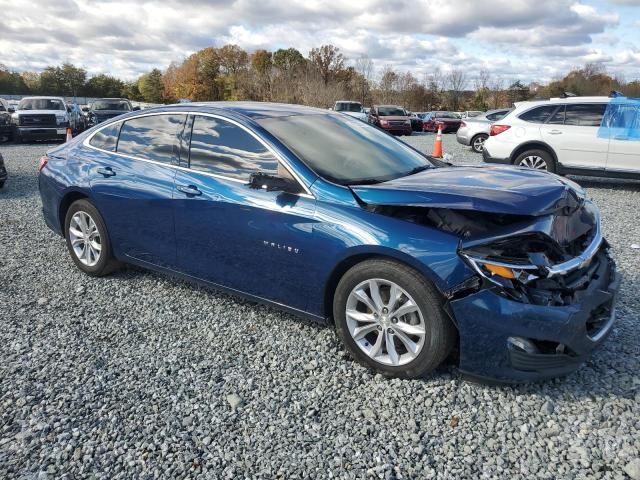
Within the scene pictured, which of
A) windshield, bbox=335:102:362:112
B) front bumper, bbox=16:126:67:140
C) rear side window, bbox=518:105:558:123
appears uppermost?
windshield, bbox=335:102:362:112

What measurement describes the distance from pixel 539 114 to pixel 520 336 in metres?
8.38

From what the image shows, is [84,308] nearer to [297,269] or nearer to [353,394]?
[297,269]

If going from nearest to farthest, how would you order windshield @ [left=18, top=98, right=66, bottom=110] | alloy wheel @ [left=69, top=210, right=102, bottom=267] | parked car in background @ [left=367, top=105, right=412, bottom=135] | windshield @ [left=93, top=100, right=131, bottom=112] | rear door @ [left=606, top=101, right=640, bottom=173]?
1. alloy wheel @ [left=69, top=210, right=102, bottom=267]
2. rear door @ [left=606, top=101, right=640, bottom=173]
3. windshield @ [left=18, top=98, right=66, bottom=110]
4. windshield @ [left=93, top=100, right=131, bottom=112]
5. parked car in background @ [left=367, top=105, right=412, bottom=135]

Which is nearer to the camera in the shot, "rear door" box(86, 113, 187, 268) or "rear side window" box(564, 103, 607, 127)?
"rear door" box(86, 113, 187, 268)

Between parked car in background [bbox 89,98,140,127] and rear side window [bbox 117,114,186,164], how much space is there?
58.3 feet

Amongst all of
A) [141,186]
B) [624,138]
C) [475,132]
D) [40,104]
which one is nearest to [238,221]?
[141,186]

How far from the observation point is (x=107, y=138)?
4703 mm

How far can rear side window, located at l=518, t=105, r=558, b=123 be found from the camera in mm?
9758

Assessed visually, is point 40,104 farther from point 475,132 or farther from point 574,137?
point 574,137

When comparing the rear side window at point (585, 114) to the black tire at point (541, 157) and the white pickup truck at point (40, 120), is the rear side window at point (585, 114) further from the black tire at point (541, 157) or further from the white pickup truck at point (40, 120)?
A: the white pickup truck at point (40, 120)

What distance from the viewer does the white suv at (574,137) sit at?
898cm

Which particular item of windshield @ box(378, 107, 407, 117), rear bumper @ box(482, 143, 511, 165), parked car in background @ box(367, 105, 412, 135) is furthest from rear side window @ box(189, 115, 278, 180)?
windshield @ box(378, 107, 407, 117)

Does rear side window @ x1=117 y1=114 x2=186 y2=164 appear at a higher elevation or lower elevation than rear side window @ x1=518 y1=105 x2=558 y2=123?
lower

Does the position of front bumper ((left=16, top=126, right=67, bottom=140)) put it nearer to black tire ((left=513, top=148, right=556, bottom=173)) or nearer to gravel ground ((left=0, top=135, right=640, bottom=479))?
black tire ((left=513, top=148, right=556, bottom=173))
